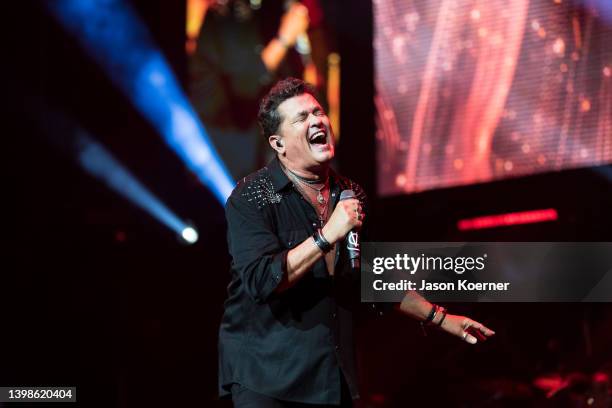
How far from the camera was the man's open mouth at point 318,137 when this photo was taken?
2.36 m

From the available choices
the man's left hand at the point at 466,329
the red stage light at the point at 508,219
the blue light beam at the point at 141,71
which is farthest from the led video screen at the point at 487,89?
the man's left hand at the point at 466,329

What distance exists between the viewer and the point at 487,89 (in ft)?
17.3

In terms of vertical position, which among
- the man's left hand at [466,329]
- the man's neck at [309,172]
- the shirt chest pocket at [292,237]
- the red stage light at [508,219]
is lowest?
the man's left hand at [466,329]

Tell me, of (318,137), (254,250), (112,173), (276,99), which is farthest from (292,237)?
(112,173)

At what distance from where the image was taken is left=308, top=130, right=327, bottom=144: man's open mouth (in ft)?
7.74

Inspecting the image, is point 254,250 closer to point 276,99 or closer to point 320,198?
point 320,198

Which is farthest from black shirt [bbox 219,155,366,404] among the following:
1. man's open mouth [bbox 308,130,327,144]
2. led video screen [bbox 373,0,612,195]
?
led video screen [bbox 373,0,612,195]

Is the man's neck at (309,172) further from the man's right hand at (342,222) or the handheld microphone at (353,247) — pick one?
the man's right hand at (342,222)

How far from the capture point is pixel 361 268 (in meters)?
2.49

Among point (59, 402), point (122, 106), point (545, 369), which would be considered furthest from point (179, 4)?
point (545, 369)

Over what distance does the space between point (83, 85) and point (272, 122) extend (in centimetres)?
444

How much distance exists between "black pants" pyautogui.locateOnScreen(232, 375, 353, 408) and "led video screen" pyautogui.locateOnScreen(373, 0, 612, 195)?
3.19 meters
